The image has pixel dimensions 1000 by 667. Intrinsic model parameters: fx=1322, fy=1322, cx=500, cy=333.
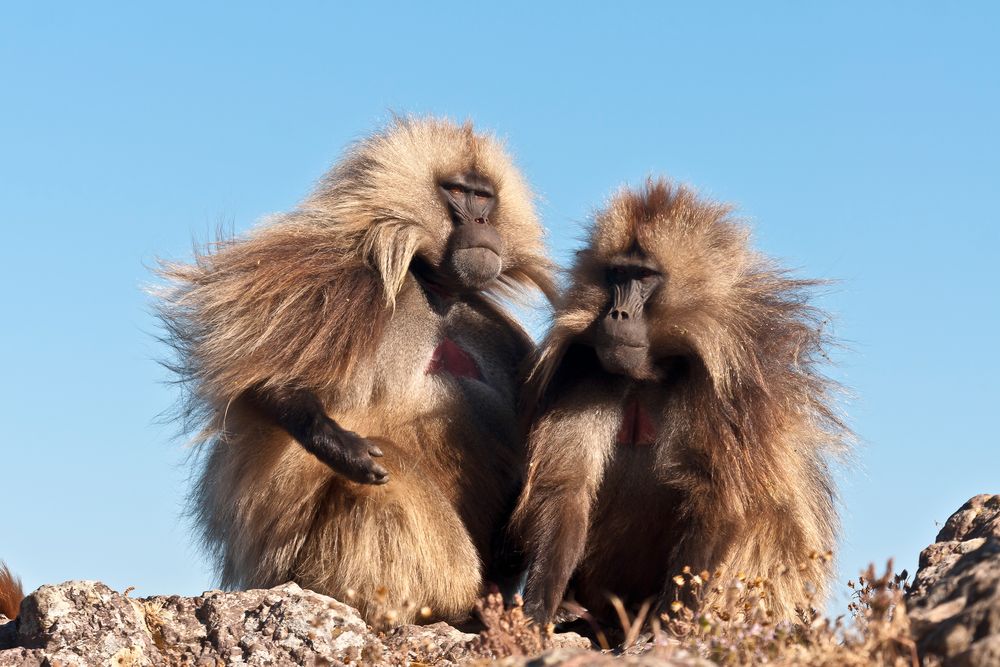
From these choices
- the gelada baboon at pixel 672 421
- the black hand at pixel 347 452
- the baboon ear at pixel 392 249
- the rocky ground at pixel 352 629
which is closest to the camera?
the rocky ground at pixel 352 629

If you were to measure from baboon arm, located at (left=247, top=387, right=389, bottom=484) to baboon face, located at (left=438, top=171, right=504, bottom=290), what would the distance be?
1.12 metres

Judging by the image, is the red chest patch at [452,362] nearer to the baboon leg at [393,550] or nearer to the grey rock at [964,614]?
the baboon leg at [393,550]

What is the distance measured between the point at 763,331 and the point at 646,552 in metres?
1.23

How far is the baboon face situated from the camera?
6.95 metres

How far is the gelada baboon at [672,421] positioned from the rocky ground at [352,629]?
1.87ft

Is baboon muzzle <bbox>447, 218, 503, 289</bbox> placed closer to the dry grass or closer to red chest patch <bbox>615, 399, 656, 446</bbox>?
red chest patch <bbox>615, 399, 656, 446</bbox>

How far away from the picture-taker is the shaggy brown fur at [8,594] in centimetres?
674

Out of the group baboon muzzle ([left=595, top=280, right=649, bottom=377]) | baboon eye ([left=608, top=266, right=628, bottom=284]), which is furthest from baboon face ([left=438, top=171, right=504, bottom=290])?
baboon muzzle ([left=595, top=280, right=649, bottom=377])

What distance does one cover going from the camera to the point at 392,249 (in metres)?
6.86

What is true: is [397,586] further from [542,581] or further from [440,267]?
[440,267]

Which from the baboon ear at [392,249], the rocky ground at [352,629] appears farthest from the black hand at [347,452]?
the baboon ear at [392,249]

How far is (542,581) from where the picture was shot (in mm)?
→ 6207

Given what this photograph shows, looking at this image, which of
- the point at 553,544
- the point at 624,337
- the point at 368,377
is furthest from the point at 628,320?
the point at 368,377

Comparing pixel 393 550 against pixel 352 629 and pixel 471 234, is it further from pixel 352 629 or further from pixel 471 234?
Answer: pixel 471 234
